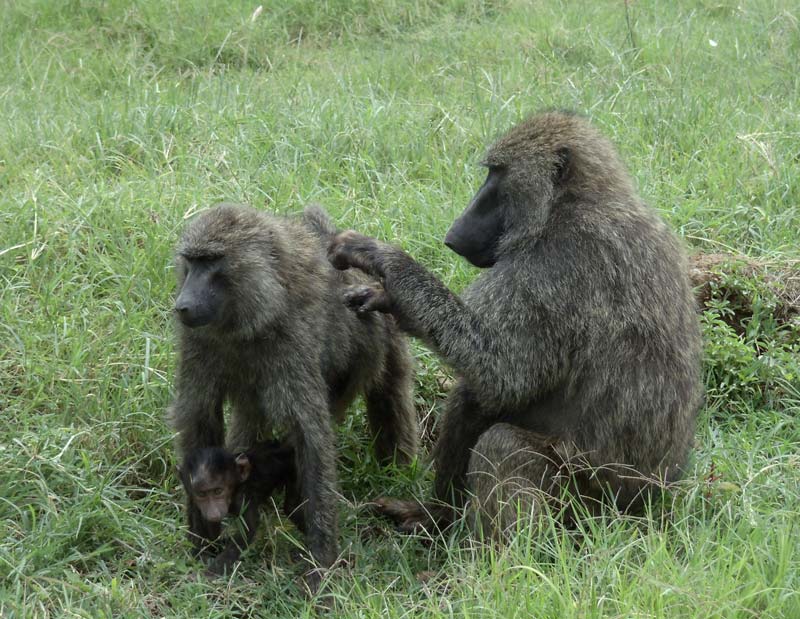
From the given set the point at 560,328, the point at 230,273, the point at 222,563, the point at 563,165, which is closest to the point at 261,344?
the point at 230,273

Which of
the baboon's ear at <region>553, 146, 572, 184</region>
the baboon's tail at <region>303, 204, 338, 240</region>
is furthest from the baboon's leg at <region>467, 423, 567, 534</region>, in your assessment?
the baboon's tail at <region>303, 204, 338, 240</region>

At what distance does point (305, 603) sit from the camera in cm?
327

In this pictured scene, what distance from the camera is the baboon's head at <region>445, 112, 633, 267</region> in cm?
357

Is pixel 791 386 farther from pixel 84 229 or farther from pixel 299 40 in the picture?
pixel 299 40

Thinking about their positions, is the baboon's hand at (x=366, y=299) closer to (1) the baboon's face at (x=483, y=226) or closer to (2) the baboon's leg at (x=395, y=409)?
(1) the baboon's face at (x=483, y=226)

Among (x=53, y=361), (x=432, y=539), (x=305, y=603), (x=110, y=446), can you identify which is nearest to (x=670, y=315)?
(x=432, y=539)

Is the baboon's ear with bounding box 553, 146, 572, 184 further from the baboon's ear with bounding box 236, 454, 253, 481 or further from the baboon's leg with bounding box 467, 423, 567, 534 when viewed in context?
the baboon's ear with bounding box 236, 454, 253, 481

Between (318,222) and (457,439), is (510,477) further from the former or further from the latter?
(318,222)

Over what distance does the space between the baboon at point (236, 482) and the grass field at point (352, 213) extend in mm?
100

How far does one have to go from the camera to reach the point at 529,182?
358 cm

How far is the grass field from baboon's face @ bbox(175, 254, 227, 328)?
75cm

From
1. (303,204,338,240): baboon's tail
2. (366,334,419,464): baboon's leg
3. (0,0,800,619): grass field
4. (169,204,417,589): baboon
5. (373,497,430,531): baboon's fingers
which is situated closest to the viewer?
(0,0,800,619): grass field

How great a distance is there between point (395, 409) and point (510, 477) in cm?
93

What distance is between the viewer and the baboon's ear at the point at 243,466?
3.51 meters
